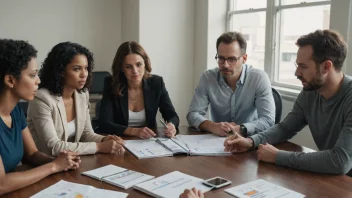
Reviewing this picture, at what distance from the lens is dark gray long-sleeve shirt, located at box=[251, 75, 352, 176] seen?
5.09 ft

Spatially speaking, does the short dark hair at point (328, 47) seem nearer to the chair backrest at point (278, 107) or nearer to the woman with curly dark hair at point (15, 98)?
the chair backrest at point (278, 107)

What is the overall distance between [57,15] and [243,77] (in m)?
2.97

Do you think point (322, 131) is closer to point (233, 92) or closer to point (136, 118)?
point (233, 92)

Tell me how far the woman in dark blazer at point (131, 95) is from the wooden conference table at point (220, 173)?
0.69 meters

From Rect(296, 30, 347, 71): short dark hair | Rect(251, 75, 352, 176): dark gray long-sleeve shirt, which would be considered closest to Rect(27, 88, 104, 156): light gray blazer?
Rect(251, 75, 352, 176): dark gray long-sleeve shirt

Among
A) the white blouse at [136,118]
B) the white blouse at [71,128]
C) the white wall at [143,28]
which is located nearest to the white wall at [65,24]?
the white wall at [143,28]

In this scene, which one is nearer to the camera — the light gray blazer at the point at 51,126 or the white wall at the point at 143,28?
the light gray blazer at the point at 51,126

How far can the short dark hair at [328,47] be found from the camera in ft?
5.70

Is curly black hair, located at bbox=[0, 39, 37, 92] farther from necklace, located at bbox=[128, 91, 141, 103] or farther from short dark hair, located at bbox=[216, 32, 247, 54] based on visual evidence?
short dark hair, located at bbox=[216, 32, 247, 54]

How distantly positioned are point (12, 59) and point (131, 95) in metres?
1.11

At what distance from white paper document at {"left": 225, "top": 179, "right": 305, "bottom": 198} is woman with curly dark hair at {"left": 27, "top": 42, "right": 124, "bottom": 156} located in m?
0.69

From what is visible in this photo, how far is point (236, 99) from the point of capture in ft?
8.36

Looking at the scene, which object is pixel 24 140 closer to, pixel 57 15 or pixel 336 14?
pixel 336 14

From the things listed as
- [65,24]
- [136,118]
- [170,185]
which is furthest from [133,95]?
[65,24]
